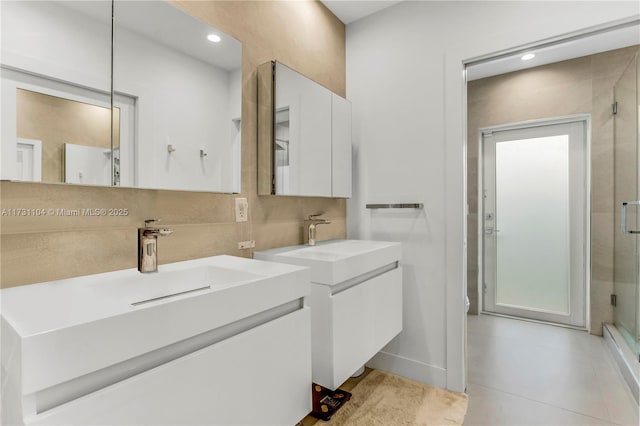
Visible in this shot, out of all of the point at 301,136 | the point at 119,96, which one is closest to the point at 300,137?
the point at 301,136

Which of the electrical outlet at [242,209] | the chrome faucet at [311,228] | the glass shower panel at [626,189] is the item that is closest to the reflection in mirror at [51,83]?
the electrical outlet at [242,209]

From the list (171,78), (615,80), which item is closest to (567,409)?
(615,80)

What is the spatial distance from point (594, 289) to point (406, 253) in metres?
0.96

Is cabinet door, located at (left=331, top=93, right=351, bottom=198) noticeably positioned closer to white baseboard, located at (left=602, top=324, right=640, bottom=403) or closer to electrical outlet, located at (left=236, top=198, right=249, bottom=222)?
electrical outlet, located at (left=236, top=198, right=249, bottom=222)

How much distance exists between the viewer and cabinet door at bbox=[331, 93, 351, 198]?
6.68ft

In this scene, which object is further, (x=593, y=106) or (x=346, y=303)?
(x=593, y=106)

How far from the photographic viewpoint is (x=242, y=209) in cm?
158

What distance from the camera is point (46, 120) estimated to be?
955mm

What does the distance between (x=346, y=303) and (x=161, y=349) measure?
0.84 m

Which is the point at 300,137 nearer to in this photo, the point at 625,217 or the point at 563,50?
the point at 563,50

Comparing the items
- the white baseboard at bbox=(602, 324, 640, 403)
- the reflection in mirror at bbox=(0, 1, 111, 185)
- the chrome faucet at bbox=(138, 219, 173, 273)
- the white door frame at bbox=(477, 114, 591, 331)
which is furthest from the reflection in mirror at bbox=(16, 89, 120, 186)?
the white baseboard at bbox=(602, 324, 640, 403)

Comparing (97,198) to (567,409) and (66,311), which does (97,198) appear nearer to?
(66,311)

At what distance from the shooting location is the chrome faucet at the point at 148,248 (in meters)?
1.14

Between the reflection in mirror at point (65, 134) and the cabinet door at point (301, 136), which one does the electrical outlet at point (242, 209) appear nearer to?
the cabinet door at point (301, 136)
